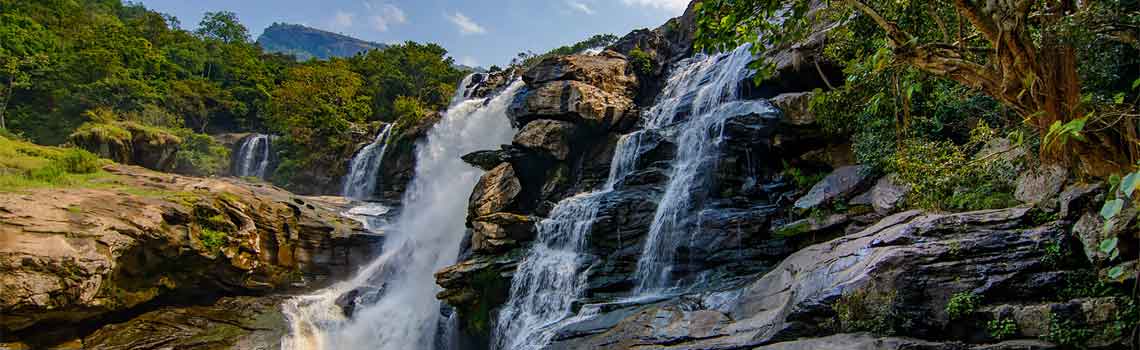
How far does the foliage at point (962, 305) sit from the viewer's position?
5.16 meters

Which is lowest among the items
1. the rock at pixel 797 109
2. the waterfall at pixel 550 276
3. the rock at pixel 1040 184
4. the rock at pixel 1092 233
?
the waterfall at pixel 550 276

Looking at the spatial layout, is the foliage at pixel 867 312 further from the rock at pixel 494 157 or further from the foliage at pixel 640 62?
the foliage at pixel 640 62

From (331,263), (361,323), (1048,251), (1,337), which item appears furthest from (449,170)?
(1048,251)

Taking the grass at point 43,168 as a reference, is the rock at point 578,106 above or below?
above

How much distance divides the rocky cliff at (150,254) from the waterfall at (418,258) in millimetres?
1372

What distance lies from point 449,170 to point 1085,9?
23.8 metres

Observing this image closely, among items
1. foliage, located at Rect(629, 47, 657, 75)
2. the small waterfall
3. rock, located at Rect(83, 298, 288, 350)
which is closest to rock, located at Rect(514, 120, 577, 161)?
foliage, located at Rect(629, 47, 657, 75)

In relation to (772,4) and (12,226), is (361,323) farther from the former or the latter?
(772,4)

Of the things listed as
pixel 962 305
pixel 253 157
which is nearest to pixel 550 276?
pixel 962 305

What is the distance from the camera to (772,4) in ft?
17.0

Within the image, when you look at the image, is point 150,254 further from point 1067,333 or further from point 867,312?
point 1067,333

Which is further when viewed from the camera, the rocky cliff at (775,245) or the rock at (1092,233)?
the rocky cliff at (775,245)

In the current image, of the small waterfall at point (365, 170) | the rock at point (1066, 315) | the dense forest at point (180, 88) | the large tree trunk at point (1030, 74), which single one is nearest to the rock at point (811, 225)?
the rock at point (1066, 315)

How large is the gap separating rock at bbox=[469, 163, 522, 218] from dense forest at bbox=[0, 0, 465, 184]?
13.9 m
